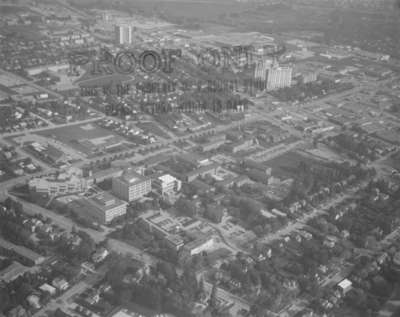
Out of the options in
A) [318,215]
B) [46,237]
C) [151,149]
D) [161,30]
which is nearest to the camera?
[46,237]

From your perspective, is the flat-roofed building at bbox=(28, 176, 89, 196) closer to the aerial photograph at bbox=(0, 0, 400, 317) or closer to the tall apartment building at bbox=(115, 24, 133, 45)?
the aerial photograph at bbox=(0, 0, 400, 317)

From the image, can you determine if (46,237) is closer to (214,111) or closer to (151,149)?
(151,149)

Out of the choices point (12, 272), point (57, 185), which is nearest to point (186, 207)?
point (57, 185)

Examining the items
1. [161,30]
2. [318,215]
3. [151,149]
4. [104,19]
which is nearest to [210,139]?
[151,149]

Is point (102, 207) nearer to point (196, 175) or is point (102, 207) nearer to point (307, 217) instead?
point (196, 175)

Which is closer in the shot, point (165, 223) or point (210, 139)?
point (165, 223)

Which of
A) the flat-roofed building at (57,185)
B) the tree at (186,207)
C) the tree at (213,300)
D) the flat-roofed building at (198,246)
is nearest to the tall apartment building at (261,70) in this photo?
the tree at (186,207)

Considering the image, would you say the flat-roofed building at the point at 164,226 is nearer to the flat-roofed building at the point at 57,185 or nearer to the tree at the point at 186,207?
the tree at the point at 186,207
